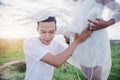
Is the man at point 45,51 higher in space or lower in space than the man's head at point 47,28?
lower

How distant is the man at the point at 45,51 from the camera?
1839mm

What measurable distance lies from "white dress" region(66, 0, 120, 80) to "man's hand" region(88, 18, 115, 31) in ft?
0.10

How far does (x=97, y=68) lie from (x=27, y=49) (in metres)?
0.36

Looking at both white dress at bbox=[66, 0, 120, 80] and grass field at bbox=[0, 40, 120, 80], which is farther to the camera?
grass field at bbox=[0, 40, 120, 80]

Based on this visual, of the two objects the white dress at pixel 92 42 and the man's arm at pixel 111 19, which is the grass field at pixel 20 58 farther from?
the man's arm at pixel 111 19

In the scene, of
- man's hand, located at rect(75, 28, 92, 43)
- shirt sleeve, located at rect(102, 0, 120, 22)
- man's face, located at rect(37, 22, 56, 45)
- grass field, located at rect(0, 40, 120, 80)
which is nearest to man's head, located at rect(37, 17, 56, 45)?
man's face, located at rect(37, 22, 56, 45)

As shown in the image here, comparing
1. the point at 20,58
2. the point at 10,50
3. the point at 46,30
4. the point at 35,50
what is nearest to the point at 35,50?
the point at 35,50

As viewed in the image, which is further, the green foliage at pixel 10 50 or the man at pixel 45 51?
the green foliage at pixel 10 50

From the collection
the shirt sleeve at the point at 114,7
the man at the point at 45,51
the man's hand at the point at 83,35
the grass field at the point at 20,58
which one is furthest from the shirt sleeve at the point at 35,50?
the grass field at the point at 20,58

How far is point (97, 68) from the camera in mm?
1943

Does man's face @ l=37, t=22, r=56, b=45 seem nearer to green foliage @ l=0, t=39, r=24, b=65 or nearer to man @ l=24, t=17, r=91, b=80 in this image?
man @ l=24, t=17, r=91, b=80

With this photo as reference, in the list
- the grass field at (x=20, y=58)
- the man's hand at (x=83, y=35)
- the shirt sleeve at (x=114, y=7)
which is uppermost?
the shirt sleeve at (x=114, y=7)

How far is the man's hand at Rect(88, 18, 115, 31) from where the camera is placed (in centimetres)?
183

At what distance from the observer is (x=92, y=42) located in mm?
1940
